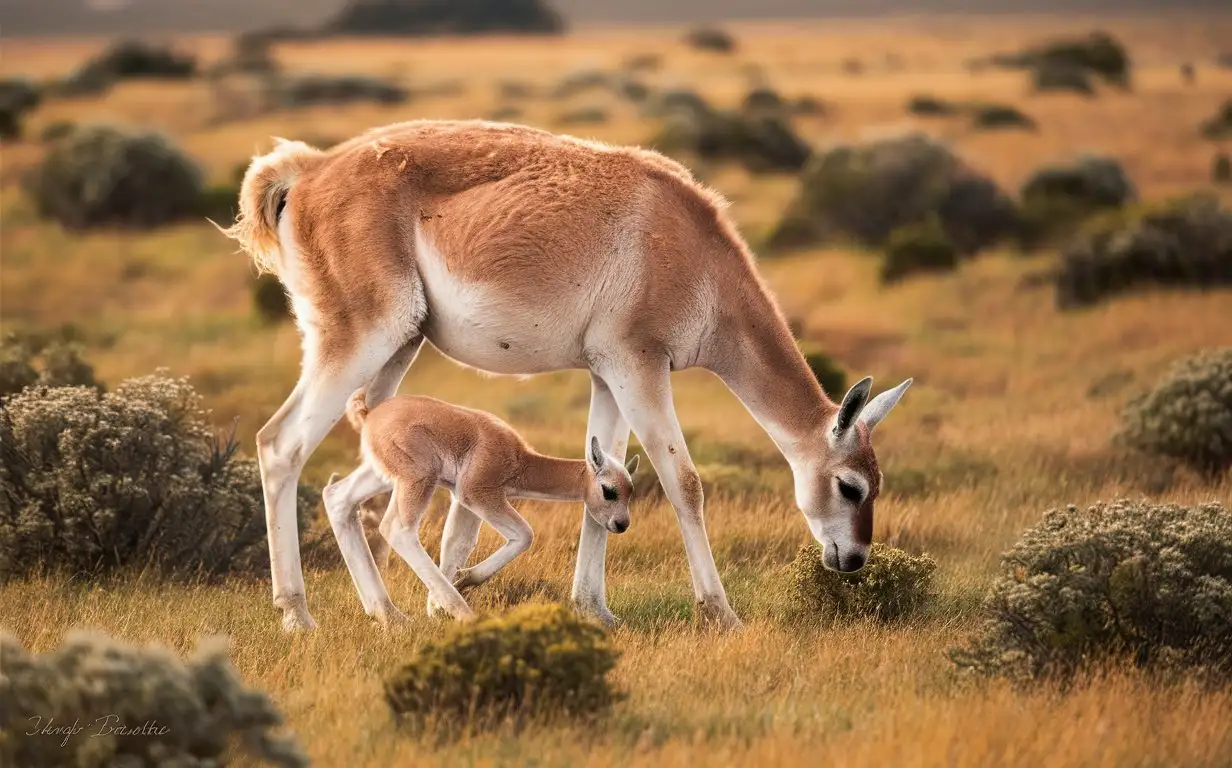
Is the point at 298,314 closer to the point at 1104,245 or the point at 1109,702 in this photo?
the point at 1109,702

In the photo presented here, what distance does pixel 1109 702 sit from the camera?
7293 millimetres

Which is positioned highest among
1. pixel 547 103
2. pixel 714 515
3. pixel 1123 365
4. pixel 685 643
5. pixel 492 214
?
pixel 492 214

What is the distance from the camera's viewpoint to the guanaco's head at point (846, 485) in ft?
30.1

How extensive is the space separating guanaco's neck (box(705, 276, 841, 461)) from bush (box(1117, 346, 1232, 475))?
6.67 metres

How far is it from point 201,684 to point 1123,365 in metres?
17.9

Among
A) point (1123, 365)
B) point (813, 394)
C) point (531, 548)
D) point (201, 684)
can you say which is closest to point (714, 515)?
point (531, 548)

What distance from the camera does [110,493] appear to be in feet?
34.8

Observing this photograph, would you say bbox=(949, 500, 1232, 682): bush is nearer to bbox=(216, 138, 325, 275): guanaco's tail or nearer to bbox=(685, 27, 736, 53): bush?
bbox=(216, 138, 325, 275): guanaco's tail

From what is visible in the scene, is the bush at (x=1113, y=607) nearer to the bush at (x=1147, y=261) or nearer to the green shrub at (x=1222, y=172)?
the bush at (x=1147, y=261)

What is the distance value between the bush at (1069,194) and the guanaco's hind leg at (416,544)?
2832 cm

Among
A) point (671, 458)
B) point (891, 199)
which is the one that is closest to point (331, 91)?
point (891, 199)

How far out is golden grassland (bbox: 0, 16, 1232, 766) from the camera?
7.02 meters

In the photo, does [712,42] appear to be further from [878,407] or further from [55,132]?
[878,407]

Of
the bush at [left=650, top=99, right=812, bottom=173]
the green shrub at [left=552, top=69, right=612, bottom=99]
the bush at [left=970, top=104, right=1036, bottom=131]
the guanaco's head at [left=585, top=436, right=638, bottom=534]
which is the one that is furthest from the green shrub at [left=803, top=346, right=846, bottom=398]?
the green shrub at [left=552, top=69, right=612, bottom=99]
